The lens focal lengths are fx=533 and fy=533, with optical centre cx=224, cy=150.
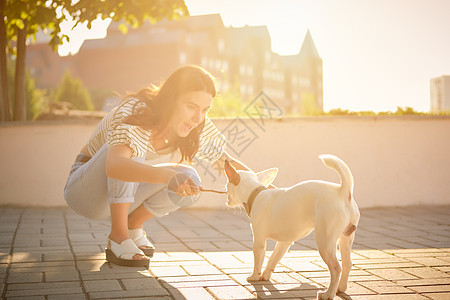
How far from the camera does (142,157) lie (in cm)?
368

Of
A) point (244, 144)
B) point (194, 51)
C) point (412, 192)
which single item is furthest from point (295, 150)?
point (194, 51)

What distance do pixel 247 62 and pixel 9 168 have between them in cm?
4706

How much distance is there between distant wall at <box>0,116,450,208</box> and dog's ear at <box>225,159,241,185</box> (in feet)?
12.1

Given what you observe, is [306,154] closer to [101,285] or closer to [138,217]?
[138,217]

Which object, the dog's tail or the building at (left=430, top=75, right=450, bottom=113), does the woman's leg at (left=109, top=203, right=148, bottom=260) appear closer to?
the dog's tail

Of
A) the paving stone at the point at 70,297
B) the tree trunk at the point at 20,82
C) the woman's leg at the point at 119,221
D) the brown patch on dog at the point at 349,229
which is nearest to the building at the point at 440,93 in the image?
the tree trunk at the point at 20,82

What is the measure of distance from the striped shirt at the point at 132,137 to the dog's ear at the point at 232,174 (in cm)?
68

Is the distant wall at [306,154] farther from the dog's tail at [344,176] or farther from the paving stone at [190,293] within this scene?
the dog's tail at [344,176]

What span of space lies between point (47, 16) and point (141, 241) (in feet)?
15.8

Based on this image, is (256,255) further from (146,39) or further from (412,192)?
(146,39)

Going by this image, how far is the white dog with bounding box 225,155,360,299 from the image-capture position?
2748 mm

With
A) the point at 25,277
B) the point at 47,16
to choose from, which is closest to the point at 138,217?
the point at 25,277

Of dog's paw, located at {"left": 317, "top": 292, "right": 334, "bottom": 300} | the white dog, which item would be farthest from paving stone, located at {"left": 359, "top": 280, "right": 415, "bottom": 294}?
dog's paw, located at {"left": 317, "top": 292, "right": 334, "bottom": 300}

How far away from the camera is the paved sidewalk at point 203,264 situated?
117 inches
